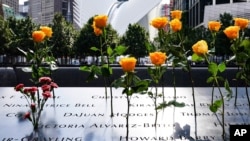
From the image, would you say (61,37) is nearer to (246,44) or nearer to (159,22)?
(159,22)

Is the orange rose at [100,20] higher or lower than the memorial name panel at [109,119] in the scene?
higher

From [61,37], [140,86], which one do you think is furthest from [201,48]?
[61,37]

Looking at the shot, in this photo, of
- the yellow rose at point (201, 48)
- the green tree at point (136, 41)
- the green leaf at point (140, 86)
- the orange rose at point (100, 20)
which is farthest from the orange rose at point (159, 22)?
the green tree at point (136, 41)

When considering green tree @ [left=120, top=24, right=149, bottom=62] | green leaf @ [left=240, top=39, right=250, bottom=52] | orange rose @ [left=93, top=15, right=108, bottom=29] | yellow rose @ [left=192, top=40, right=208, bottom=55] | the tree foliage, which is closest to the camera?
yellow rose @ [left=192, top=40, right=208, bottom=55]

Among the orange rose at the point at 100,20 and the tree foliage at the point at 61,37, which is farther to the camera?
the tree foliage at the point at 61,37

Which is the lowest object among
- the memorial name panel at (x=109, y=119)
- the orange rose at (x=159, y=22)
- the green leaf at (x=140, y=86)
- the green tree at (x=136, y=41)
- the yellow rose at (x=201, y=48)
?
the memorial name panel at (x=109, y=119)

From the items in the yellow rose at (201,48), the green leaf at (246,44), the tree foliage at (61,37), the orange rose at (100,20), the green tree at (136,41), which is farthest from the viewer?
the green tree at (136,41)

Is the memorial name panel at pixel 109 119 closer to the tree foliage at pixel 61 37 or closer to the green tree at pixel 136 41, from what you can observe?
the tree foliage at pixel 61 37

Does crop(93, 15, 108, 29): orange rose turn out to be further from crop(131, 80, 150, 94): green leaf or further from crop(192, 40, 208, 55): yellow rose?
crop(192, 40, 208, 55): yellow rose

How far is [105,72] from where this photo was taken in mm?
4516

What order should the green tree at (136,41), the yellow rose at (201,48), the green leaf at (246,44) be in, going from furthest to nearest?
1. the green tree at (136,41)
2. the green leaf at (246,44)
3. the yellow rose at (201,48)

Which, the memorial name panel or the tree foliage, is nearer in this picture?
the memorial name panel

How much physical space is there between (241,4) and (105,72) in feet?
208

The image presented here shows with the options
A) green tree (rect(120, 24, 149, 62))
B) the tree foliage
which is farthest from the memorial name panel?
green tree (rect(120, 24, 149, 62))
